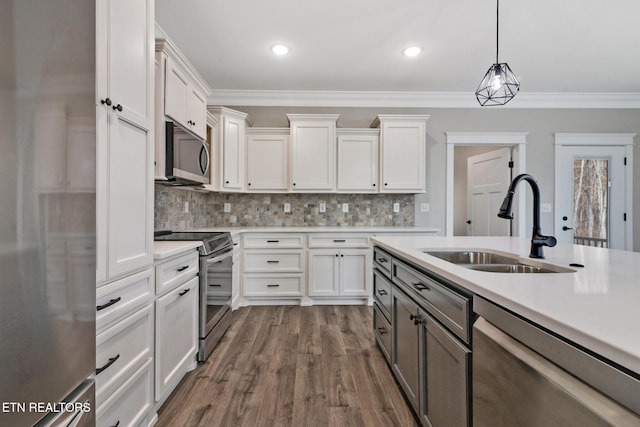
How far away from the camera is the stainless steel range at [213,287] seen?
2082 mm

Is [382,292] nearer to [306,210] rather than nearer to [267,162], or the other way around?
[306,210]

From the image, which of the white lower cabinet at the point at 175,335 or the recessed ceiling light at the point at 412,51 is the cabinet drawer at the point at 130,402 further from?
the recessed ceiling light at the point at 412,51

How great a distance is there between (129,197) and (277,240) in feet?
7.05

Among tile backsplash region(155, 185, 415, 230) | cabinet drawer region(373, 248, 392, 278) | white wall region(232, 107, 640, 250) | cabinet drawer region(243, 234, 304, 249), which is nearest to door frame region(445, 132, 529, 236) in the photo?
white wall region(232, 107, 640, 250)

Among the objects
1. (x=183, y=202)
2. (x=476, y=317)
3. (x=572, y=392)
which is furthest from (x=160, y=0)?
(x=572, y=392)

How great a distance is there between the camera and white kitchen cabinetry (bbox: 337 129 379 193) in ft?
12.0

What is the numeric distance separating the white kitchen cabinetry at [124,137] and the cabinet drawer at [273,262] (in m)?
1.93

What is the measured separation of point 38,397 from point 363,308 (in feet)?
9.79

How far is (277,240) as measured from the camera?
338 cm

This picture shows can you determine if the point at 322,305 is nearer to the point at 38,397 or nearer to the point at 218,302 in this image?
the point at 218,302

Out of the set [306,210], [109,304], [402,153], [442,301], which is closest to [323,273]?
[306,210]

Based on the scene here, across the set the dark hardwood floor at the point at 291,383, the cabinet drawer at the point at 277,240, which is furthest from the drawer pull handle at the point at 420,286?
the cabinet drawer at the point at 277,240

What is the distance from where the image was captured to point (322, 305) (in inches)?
134

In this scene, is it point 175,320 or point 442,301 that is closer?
point 442,301
